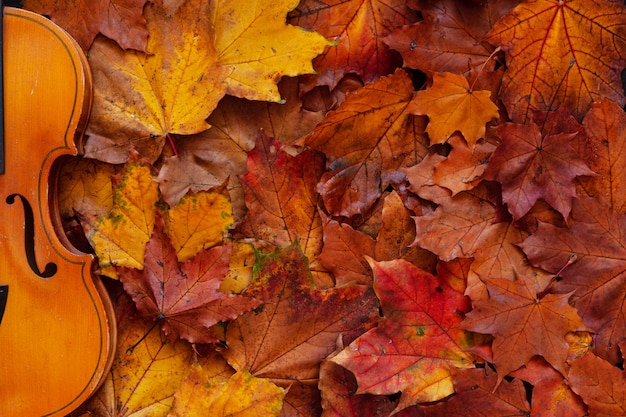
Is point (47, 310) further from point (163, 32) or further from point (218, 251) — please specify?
point (163, 32)

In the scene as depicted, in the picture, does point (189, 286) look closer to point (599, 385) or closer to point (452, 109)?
point (452, 109)

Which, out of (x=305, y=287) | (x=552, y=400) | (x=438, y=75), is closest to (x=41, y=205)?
(x=305, y=287)

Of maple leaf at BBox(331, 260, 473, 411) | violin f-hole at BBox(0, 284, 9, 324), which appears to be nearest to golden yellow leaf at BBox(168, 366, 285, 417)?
maple leaf at BBox(331, 260, 473, 411)

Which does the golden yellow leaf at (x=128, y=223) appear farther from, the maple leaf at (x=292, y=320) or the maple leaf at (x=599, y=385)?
the maple leaf at (x=599, y=385)

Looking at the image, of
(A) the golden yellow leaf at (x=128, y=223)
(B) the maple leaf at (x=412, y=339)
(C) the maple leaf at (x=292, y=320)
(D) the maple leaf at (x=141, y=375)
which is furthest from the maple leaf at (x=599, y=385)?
(A) the golden yellow leaf at (x=128, y=223)

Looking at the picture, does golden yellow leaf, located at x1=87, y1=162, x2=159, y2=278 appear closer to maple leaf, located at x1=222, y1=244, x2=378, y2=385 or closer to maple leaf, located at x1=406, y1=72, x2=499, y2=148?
maple leaf, located at x1=222, y1=244, x2=378, y2=385

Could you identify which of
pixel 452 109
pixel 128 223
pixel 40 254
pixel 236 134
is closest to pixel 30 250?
pixel 40 254

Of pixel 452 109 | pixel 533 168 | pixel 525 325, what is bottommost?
pixel 525 325
